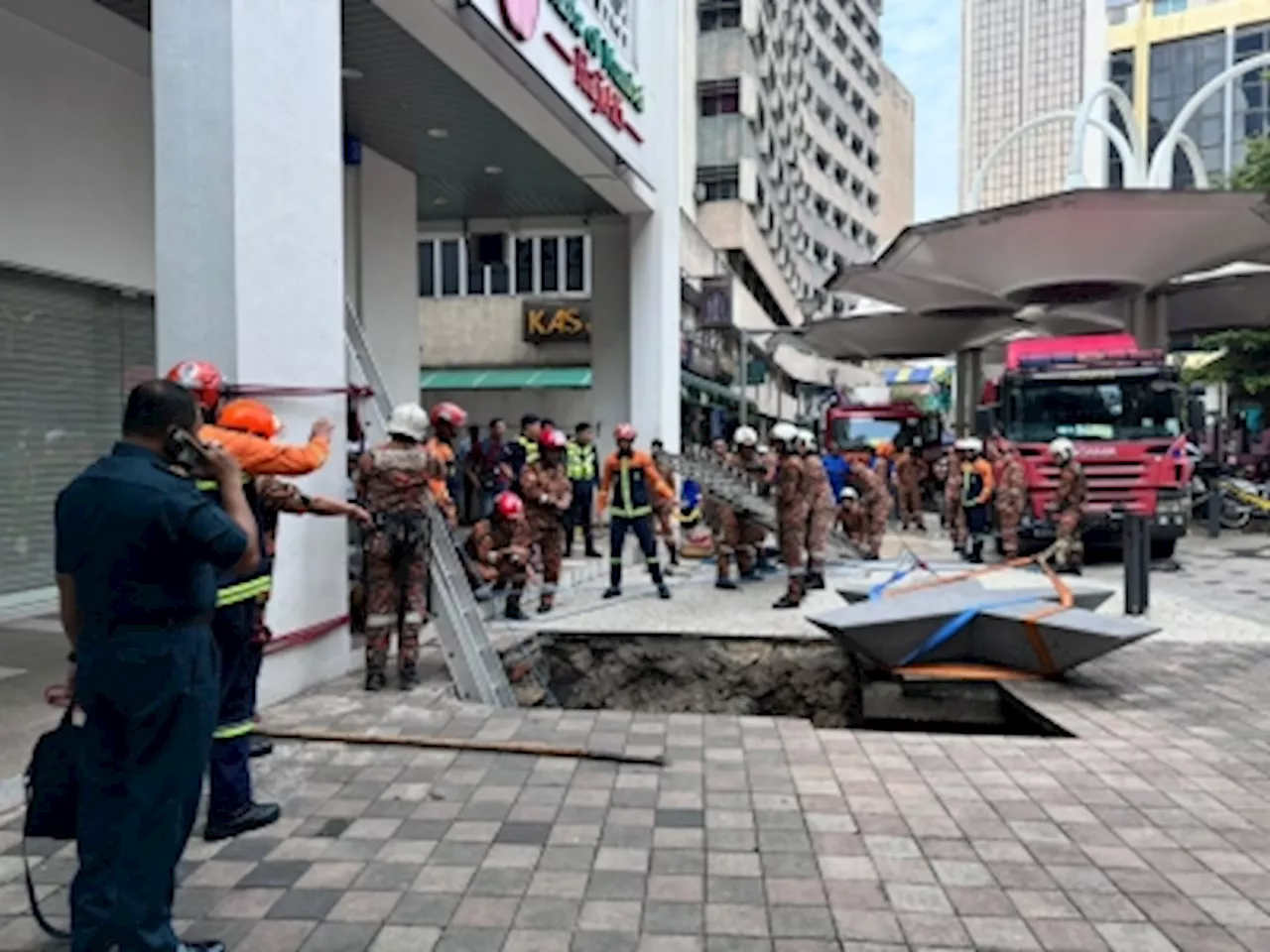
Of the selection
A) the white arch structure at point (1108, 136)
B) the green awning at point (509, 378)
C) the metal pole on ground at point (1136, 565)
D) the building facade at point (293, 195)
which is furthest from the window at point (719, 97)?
the metal pole on ground at point (1136, 565)

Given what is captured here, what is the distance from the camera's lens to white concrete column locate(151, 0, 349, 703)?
4.99 metres

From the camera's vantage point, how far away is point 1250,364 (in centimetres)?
2341

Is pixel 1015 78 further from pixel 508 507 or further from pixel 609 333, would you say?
pixel 508 507

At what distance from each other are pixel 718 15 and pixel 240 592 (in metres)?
35.4

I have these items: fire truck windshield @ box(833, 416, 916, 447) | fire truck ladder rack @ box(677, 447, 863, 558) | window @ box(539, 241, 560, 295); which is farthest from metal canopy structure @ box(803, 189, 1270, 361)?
window @ box(539, 241, 560, 295)

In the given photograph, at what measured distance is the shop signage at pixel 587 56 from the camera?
8.56m

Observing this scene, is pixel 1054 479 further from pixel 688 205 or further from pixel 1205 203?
pixel 688 205

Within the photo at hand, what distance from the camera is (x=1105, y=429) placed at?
12047 millimetres

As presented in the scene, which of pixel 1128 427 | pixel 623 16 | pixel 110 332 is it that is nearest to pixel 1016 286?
pixel 1128 427

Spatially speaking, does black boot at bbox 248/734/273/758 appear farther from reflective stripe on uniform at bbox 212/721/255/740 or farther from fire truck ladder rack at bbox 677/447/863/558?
fire truck ladder rack at bbox 677/447/863/558

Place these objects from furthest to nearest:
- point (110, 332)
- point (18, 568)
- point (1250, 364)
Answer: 1. point (1250, 364)
2. point (110, 332)
3. point (18, 568)

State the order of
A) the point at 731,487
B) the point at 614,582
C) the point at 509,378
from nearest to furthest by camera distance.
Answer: the point at 614,582, the point at 731,487, the point at 509,378

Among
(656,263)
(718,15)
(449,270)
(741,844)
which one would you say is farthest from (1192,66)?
(741,844)

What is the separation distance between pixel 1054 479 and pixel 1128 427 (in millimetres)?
1328
